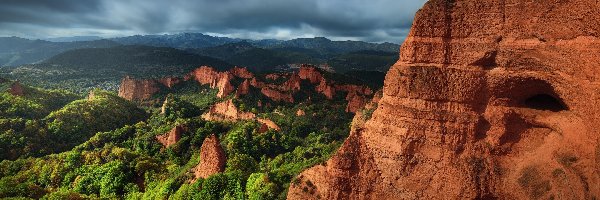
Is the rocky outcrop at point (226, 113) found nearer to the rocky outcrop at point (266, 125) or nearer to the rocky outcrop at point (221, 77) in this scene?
the rocky outcrop at point (266, 125)

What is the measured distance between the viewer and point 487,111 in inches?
1013

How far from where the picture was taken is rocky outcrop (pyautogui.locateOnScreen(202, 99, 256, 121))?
310ft

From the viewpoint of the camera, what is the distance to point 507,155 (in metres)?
25.6

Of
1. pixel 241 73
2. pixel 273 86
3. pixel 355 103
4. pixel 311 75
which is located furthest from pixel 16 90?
pixel 355 103

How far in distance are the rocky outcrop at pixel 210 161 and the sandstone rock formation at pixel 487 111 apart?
2162 centimetres

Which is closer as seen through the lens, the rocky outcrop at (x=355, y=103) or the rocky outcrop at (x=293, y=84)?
the rocky outcrop at (x=355, y=103)

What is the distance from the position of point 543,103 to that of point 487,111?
323 centimetres

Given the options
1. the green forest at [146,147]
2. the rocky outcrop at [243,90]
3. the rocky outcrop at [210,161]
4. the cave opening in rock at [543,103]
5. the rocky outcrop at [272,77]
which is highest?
the cave opening in rock at [543,103]

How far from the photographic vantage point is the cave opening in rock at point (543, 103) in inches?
978

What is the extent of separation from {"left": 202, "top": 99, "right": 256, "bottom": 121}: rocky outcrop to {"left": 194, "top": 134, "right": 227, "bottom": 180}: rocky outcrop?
44.4 metres

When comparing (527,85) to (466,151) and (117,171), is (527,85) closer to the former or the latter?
(466,151)

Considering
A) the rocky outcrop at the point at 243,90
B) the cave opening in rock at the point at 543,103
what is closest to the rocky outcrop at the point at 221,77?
the rocky outcrop at the point at 243,90

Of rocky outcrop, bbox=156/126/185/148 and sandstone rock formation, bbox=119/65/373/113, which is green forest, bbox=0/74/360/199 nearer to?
rocky outcrop, bbox=156/126/185/148

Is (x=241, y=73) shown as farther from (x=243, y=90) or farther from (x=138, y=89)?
(x=138, y=89)
